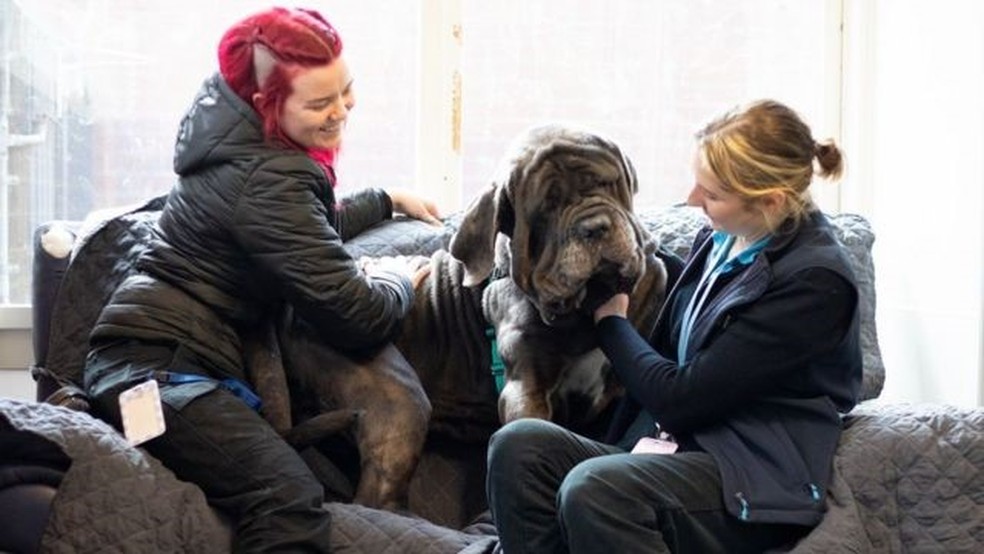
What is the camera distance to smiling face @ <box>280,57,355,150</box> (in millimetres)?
2201

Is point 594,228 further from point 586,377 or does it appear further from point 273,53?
point 273,53

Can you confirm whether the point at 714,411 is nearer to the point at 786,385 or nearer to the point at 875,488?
the point at 786,385

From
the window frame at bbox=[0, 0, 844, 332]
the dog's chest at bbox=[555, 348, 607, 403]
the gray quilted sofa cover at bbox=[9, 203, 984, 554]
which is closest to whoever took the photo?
the gray quilted sofa cover at bbox=[9, 203, 984, 554]

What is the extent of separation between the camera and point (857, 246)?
2.49 meters

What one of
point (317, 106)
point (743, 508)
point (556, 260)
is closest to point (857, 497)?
point (743, 508)

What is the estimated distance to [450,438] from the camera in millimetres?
2484

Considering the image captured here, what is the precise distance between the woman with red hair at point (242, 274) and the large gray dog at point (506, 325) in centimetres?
11

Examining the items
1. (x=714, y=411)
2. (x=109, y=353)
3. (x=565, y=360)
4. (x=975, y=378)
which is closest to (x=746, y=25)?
(x=975, y=378)

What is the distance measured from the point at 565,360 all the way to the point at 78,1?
1688 millimetres

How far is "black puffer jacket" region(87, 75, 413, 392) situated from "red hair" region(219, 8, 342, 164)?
3 cm

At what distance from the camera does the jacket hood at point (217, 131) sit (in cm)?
221

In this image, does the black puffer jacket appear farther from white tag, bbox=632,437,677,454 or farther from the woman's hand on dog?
white tag, bbox=632,437,677,454

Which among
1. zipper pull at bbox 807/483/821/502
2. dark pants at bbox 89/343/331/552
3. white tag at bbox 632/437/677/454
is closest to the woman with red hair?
dark pants at bbox 89/343/331/552

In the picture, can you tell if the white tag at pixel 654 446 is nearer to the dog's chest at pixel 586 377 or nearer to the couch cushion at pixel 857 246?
the dog's chest at pixel 586 377
